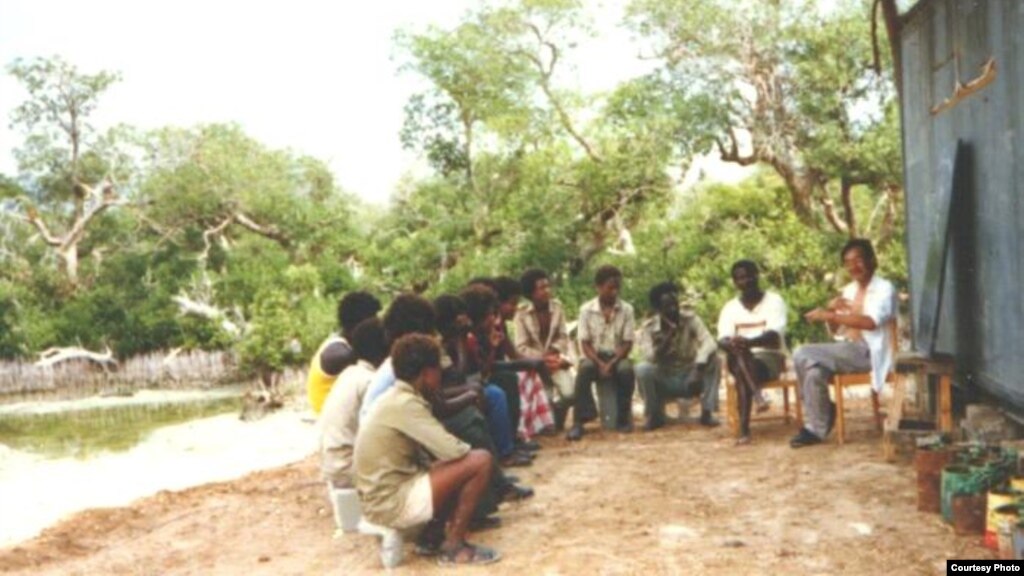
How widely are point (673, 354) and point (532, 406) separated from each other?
3.99ft

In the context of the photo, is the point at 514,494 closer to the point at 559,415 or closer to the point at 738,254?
the point at 559,415

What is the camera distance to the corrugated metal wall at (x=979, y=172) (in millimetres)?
5523

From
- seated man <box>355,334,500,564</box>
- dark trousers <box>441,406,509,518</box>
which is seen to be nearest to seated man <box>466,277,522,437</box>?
dark trousers <box>441,406,509,518</box>

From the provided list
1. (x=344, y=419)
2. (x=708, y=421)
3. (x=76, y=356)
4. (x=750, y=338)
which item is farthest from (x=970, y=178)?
(x=76, y=356)

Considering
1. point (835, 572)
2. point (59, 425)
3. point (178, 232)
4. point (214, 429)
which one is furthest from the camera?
point (178, 232)

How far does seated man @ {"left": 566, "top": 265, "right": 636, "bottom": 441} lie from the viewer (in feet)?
26.4

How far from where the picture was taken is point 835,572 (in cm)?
437

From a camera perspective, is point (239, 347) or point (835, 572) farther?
point (239, 347)

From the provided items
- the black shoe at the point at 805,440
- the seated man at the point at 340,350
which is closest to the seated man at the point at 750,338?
the black shoe at the point at 805,440

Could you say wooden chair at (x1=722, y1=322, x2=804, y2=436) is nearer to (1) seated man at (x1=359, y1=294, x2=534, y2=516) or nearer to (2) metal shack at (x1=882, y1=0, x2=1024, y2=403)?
(2) metal shack at (x1=882, y1=0, x2=1024, y2=403)

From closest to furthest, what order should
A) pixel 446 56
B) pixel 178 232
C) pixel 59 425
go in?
1. pixel 59 425
2. pixel 446 56
3. pixel 178 232

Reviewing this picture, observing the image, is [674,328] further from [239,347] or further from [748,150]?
[239,347]

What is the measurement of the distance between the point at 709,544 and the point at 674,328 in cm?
320

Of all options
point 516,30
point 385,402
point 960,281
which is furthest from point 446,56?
point 385,402
